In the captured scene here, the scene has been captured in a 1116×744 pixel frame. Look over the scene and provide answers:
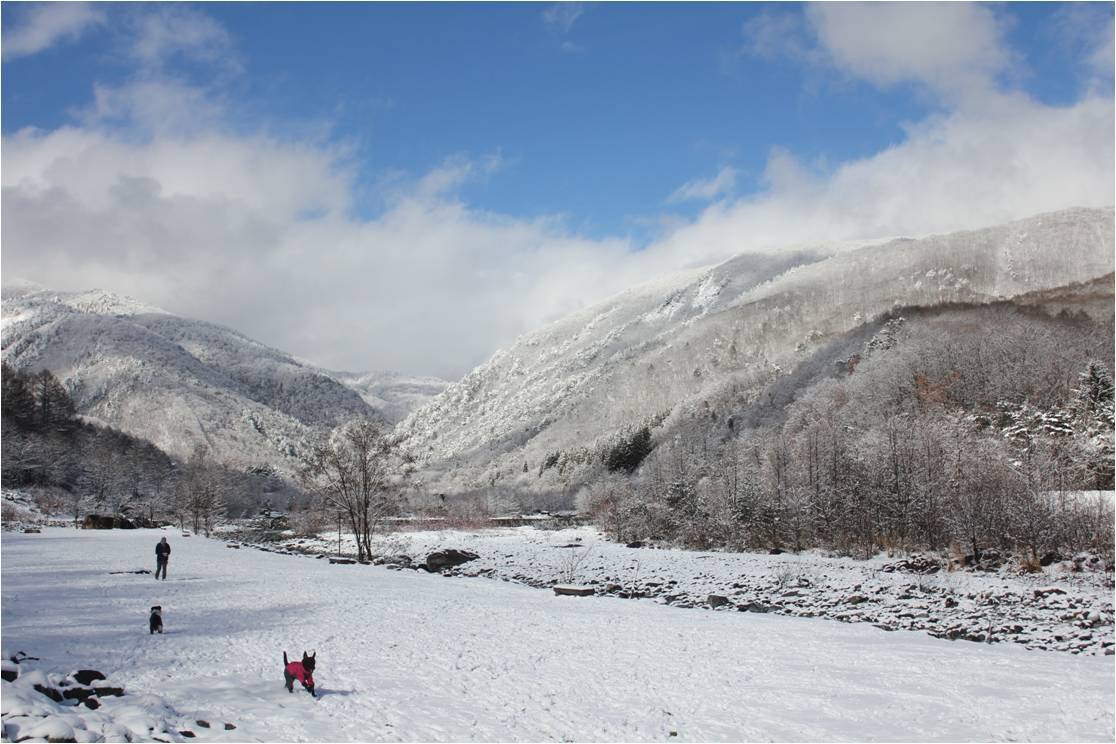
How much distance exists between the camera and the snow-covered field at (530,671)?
43.8 feet

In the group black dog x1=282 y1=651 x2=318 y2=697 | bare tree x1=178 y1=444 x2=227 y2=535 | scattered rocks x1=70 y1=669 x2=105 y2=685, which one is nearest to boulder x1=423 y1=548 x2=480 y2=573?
black dog x1=282 y1=651 x2=318 y2=697

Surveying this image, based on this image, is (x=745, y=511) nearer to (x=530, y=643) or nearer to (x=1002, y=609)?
(x=1002, y=609)

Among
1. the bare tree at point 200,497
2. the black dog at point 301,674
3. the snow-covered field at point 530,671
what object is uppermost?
the black dog at point 301,674

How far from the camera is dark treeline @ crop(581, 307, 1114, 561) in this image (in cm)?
4659

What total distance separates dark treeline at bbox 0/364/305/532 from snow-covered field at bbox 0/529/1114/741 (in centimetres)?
7988

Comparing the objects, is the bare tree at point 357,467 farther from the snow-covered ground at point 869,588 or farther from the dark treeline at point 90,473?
the dark treeline at point 90,473

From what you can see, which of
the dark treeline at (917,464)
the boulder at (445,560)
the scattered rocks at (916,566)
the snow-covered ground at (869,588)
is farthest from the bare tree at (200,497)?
the scattered rocks at (916,566)

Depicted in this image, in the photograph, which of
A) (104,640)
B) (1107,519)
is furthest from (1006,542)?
(104,640)

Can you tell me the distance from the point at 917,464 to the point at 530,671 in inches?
2208

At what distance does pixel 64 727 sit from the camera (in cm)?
937

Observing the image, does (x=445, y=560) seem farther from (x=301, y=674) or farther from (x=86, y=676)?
(x=86, y=676)

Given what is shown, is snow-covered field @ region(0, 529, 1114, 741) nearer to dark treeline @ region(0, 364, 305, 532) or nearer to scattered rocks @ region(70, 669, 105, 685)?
scattered rocks @ region(70, 669, 105, 685)

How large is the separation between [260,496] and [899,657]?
173455 mm

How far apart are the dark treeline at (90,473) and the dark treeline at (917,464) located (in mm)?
65972
